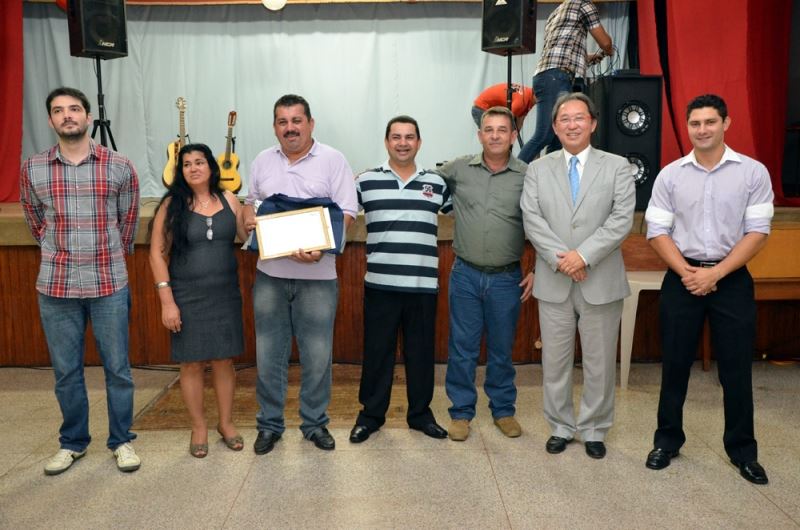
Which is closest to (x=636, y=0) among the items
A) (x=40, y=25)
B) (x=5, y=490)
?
(x=40, y=25)

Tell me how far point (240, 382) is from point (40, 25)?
4.64m

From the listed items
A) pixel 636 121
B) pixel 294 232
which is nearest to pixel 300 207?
pixel 294 232

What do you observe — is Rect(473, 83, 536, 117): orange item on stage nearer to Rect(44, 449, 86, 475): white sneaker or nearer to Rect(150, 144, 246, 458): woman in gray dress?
Rect(150, 144, 246, 458): woman in gray dress

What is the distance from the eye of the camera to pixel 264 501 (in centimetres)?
235

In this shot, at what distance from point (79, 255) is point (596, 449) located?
212cm

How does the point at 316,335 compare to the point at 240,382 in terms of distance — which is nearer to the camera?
the point at 316,335

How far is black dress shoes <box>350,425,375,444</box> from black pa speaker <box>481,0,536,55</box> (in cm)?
283

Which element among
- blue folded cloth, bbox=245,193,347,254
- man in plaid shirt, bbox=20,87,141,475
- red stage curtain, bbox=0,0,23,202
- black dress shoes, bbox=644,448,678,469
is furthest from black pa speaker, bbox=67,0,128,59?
black dress shoes, bbox=644,448,678,469

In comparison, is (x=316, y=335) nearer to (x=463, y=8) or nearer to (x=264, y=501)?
(x=264, y=501)

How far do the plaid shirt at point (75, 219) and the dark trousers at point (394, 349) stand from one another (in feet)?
3.42

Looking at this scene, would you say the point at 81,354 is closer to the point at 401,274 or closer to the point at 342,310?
the point at 401,274

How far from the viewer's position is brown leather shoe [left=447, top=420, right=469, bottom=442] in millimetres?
2910

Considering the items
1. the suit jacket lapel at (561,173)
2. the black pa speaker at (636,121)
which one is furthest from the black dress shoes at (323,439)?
the black pa speaker at (636,121)

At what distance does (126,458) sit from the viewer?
264 centimetres
